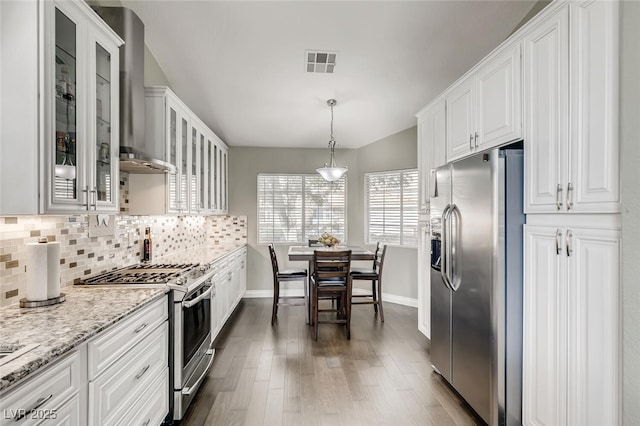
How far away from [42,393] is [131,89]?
2.01 meters

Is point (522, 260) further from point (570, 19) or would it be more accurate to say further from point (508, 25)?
point (508, 25)

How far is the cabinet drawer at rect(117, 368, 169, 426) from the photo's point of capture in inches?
65.9

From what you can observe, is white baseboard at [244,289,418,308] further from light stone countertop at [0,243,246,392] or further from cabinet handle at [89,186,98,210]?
cabinet handle at [89,186,98,210]

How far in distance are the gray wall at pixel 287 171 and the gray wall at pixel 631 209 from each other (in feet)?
12.7

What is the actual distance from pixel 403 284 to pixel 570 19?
13.4ft

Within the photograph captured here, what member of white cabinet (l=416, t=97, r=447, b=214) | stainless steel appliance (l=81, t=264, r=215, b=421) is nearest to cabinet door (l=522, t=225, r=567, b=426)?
white cabinet (l=416, t=97, r=447, b=214)

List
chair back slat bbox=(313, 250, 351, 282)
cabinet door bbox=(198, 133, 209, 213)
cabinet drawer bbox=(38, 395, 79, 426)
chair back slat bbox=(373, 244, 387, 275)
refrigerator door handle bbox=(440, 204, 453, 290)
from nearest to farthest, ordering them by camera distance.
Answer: cabinet drawer bbox=(38, 395, 79, 426) → refrigerator door handle bbox=(440, 204, 453, 290) → chair back slat bbox=(313, 250, 351, 282) → cabinet door bbox=(198, 133, 209, 213) → chair back slat bbox=(373, 244, 387, 275)

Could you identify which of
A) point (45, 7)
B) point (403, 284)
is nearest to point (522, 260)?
point (45, 7)

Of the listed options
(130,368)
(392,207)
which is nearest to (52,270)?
(130,368)

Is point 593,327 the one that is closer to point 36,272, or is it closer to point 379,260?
point 36,272

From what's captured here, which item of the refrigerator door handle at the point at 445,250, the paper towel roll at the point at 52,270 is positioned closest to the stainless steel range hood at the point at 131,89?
the paper towel roll at the point at 52,270

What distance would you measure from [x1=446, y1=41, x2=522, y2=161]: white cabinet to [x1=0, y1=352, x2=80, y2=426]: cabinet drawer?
8.11 feet

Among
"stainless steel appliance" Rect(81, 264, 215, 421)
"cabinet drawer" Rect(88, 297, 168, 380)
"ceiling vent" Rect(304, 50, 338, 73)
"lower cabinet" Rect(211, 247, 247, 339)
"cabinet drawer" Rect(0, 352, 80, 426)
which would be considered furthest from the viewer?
"lower cabinet" Rect(211, 247, 247, 339)

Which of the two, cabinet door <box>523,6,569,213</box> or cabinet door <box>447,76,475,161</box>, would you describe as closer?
cabinet door <box>523,6,569,213</box>
